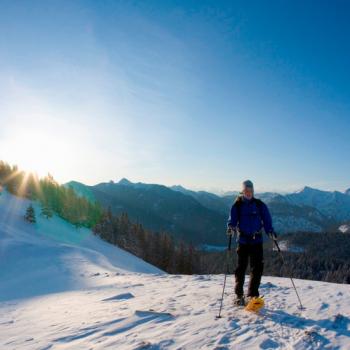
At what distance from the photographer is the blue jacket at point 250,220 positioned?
389 inches

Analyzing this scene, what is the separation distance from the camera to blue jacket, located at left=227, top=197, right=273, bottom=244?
32.4 feet

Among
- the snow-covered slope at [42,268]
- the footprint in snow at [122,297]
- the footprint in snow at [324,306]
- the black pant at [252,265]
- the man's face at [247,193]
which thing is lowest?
the snow-covered slope at [42,268]

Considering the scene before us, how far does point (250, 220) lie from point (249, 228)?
0.75 ft

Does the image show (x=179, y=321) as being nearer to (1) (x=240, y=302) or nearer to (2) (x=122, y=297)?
(1) (x=240, y=302)

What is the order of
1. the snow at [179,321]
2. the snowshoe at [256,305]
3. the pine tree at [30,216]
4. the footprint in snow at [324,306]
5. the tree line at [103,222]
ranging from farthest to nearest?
the tree line at [103,222]
the pine tree at [30,216]
the footprint in snow at [324,306]
the snowshoe at [256,305]
the snow at [179,321]

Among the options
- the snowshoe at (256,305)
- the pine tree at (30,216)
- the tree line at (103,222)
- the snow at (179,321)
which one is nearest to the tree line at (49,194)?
the tree line at (103,222)

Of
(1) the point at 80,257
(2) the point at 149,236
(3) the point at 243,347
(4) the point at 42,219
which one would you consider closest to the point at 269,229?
(3) the point at 243,347

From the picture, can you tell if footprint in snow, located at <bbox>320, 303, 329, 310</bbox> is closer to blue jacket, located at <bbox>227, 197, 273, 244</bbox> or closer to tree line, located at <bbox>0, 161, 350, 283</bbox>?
blue jacket, located at <bbox>227, 197, 273, 244</bbox>

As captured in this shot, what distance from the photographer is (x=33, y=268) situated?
26.6 meters

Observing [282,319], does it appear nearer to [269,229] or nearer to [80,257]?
[269,229]

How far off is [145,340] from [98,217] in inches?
2859

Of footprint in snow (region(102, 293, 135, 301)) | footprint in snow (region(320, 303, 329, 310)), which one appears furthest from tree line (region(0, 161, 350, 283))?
footprint in snow (region(320, 303, 329, 310))

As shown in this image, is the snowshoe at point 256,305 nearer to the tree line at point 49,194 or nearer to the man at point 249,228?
the man at point 249,228

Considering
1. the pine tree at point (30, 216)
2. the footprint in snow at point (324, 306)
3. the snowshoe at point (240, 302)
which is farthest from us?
the pine tree at point (30, 216)
